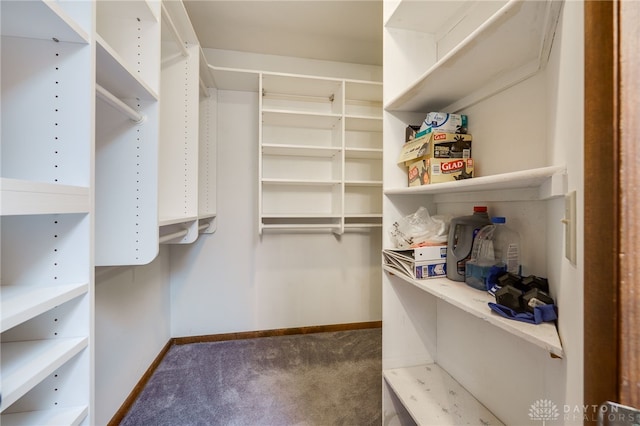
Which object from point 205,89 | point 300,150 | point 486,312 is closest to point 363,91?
point 300,150

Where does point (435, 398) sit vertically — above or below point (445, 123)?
below

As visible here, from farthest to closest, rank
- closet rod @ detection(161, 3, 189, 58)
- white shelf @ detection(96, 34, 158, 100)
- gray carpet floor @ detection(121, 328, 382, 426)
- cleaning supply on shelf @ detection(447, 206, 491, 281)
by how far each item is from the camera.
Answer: gray carpet floor @ detection(121, 328, 382, 426)
closet rod @ detection(161, 3, 189, 58)
cleaning supply on shelf @ detection(447, 206, 491, 281)
white shelf @ detection(96, 34, 158, 100)

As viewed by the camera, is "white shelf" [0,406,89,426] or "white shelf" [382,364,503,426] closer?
"white shelf" [0,406,89,426]

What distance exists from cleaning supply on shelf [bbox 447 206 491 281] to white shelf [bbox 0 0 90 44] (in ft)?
4.31

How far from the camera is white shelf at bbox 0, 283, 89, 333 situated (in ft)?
1.56

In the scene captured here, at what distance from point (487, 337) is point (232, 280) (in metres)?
1.98

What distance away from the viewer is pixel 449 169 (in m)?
1.04

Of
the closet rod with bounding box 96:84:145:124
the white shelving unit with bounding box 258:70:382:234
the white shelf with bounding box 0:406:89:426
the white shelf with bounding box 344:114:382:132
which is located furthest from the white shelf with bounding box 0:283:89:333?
the white shelf with bounding box 344:114:382:132

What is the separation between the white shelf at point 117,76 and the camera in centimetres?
77

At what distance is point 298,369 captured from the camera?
1886mm

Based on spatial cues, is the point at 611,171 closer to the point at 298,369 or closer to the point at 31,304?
the point at 31,304

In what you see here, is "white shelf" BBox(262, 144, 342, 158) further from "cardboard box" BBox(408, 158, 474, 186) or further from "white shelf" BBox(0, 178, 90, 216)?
"white shelf" BBox(0, 178, 90, 216)

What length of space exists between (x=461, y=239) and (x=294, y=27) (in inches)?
77.1

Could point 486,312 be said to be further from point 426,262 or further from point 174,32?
point 174,32
